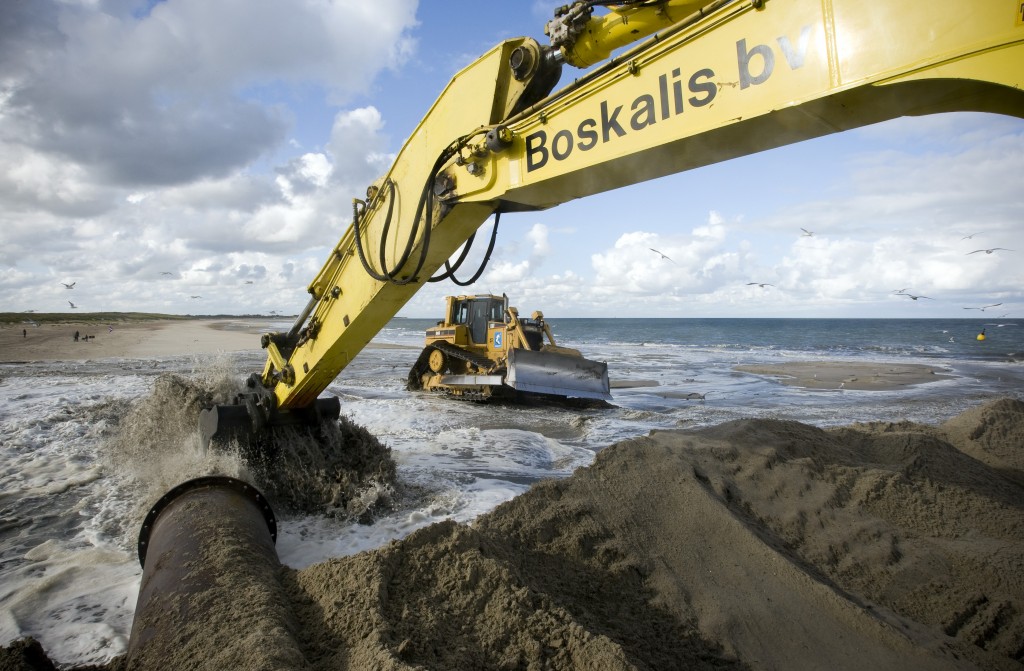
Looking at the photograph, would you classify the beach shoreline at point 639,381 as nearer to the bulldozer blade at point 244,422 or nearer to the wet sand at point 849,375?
the wet sand at point 849,375

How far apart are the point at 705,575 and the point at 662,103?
266 centimetres

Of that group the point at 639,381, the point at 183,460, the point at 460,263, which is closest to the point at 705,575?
the point at 460,263

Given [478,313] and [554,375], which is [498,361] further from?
[478,313]

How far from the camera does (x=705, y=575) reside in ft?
11.1

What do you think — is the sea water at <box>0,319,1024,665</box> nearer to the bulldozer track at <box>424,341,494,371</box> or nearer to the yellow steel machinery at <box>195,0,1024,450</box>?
the bulldozer track at <box>424,341,494,371</box>

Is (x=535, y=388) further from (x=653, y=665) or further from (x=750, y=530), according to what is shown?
(x=653, y=665)

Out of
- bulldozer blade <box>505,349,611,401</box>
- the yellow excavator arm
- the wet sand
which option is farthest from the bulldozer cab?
the wet sand

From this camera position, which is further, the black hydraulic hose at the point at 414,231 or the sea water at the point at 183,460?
the black hydraulic hose at the point at 414,231

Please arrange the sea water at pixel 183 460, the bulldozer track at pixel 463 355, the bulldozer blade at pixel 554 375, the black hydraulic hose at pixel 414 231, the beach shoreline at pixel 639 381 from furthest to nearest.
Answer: the beach shoreline at pixel 639 381 → the bulldozer track at pixel 463 355 → the bulldozer blade at pixel 554 375 → the black hydraulic hose at pixel 414 231 → the sea water at pixel 183 460

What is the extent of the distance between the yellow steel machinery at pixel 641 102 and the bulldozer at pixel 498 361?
6969 mm

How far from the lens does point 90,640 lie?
297cm

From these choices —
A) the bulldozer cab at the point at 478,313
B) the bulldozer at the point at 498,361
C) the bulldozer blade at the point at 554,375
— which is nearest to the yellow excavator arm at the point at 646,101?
the bulldozer blade at the point at 554,375

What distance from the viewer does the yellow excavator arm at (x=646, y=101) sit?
1.84 metres

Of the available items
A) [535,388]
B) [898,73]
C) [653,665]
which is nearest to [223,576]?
[653,665]
